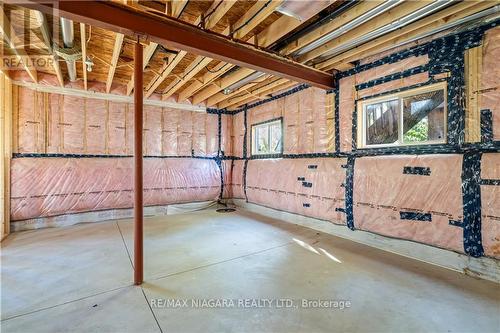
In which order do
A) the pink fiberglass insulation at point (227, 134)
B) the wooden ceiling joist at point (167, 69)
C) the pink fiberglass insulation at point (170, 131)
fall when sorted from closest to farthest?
the wooden ceiling joist at point (167, 69) < the pink fiberglass insulation at point (170, 131) < the pink fiberglass insulation at point (227, 134)

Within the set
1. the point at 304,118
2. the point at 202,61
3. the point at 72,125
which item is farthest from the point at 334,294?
the point at 72,125

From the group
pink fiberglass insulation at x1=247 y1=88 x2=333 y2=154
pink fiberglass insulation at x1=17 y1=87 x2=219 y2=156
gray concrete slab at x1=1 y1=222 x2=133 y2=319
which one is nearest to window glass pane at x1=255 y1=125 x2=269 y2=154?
pink fiberglass insulation at x1=247 y1=88 x2=333 y2=154

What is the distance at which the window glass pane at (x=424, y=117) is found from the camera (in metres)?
3.16

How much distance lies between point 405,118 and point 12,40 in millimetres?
5528

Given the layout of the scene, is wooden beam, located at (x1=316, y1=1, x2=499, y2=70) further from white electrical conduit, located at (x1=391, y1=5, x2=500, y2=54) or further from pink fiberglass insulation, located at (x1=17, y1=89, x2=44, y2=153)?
pink fiberglass insulation, located at (x1=17, y1=89, x2=44, y2=153)

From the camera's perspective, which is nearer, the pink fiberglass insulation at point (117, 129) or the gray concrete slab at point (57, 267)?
the gray concrete slab at point (57, 267)

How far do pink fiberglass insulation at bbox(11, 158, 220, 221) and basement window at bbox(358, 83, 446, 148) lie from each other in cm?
424

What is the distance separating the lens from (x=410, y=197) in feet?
10.6

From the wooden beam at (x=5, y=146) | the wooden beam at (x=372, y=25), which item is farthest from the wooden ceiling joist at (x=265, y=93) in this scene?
the wooden beam at (x=5, y=146)

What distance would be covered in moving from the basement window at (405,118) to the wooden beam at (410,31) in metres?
0.69

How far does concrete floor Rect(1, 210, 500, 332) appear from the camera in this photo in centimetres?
192

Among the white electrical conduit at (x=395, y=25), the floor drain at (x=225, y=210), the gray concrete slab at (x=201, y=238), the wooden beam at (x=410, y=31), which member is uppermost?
the wooden beam at (x=410, y=31)

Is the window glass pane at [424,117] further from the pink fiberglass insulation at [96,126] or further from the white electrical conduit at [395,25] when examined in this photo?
the pink fiberglass insulation at [96,126]

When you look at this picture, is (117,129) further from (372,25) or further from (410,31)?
(410,31)
